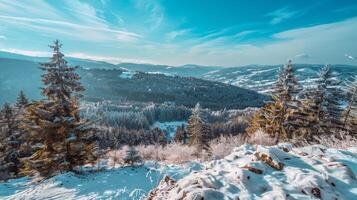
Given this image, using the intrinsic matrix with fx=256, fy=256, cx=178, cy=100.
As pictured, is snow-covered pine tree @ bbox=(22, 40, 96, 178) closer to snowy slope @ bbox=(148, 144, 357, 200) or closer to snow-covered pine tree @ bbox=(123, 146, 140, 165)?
snow-covered pine tree @ bbox=(123, 146, 140, 165)

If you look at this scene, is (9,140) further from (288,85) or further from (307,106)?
(307,106)

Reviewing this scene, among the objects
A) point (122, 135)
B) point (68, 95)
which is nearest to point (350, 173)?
point (68, 95)

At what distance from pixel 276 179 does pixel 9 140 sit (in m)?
24.5

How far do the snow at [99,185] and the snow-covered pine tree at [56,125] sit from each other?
4.96 ft

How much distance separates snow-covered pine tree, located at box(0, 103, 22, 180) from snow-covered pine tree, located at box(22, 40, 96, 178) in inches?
379

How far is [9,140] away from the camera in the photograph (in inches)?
881

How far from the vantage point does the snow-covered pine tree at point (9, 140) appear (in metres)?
22.2

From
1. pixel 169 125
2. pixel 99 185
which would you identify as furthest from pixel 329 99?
pixel 169 125

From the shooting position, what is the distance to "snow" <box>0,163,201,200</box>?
9.91 m

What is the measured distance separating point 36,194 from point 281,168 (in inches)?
392

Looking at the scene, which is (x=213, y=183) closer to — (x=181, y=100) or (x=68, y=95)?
(x=68, y=95)

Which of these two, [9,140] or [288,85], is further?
[9,140]

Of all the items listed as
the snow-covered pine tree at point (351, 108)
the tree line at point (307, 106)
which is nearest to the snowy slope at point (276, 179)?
the tree line at point (307, 106)

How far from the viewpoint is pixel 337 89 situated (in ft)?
72.4
